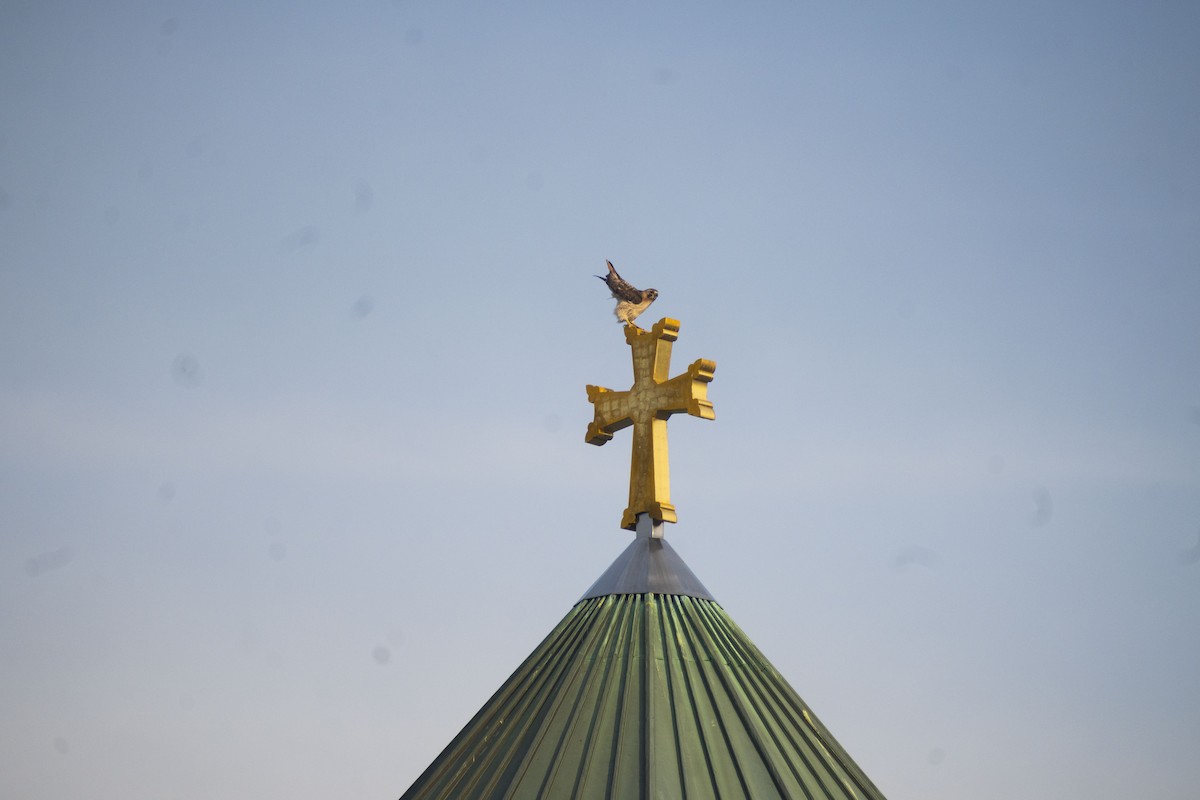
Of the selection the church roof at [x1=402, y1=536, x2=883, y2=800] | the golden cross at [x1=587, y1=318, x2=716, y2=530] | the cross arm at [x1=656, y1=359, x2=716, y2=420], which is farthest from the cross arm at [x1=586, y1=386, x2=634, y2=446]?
the church roof at [x1=402, y1=536, x2=883, y2=800]

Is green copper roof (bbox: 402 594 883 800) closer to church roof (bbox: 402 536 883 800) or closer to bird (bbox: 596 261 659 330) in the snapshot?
church roof (bbox: 402 536 883 800)

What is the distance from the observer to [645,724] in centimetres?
1313

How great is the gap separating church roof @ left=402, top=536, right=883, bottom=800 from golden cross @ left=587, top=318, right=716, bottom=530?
629 mm

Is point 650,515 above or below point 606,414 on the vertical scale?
below

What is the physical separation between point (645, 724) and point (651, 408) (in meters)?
3.67

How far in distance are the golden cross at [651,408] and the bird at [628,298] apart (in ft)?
1.40

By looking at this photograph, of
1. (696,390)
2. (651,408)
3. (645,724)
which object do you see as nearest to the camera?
(645,724)

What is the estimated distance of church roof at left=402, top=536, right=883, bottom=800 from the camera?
42.1 ft

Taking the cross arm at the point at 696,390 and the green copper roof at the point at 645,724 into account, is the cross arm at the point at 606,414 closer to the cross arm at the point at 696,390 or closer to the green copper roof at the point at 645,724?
the cross arm at the point at 696,390

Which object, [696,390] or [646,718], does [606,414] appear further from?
[646,718]

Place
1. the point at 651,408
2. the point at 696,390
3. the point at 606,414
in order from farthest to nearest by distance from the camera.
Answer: the point at 606,414, the point at 651,408, the point at 696,390

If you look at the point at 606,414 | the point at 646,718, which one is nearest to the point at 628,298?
the point at 606,414

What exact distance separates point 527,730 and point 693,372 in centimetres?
379

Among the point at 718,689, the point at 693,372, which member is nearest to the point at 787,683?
the point at 718,689
